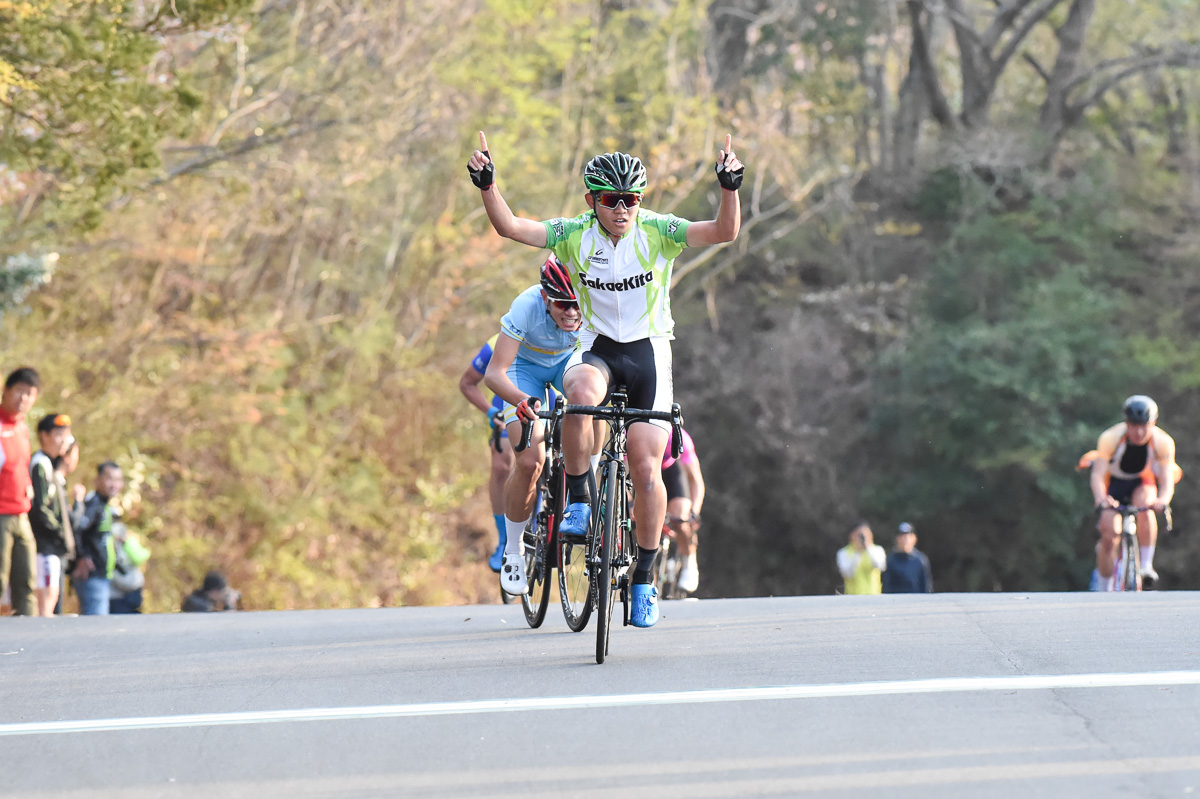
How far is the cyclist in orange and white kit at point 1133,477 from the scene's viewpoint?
14.4 m

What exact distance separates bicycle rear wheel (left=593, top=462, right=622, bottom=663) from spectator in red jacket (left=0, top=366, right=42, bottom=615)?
590 cm

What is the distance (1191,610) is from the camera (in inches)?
387

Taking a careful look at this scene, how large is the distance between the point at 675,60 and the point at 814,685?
91.0 feet

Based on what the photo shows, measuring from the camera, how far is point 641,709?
22.6ft

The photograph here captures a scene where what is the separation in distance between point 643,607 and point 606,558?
0.43 metres

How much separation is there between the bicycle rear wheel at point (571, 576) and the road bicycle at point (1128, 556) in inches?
267

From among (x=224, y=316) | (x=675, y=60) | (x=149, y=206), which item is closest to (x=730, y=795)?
(x=149, y=206)

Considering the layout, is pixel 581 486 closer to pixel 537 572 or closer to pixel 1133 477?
pixel 537 572

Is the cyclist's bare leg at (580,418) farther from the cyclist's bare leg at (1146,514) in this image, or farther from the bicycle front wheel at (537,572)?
the cyclist's bare leg at (1146,514)

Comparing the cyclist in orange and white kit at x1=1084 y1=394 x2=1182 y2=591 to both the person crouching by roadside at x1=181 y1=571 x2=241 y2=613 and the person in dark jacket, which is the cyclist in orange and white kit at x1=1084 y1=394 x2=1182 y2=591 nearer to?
the person in dark jacket

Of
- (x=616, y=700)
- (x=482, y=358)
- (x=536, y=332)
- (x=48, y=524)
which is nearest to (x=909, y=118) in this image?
(x=48, y=524)

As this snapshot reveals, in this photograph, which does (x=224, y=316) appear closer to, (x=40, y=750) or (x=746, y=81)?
(x=746, y=81)

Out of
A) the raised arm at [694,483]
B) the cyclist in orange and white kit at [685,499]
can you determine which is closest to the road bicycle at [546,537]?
the cyclist in orange and white kit at [685,499]

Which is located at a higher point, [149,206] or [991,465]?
[149,206]
